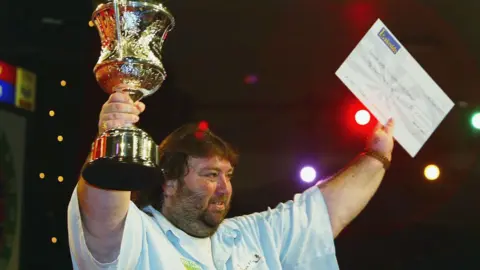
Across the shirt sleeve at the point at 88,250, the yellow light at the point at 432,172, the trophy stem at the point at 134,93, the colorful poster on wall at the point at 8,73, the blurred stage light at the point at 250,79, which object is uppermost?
the blurred stage light at the point at 250,79

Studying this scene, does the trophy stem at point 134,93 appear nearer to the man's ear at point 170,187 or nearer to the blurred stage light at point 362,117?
the man's ear at point 170,187

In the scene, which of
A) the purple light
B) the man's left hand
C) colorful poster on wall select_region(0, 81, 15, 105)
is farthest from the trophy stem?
the purple light

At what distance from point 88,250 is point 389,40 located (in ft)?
3.22

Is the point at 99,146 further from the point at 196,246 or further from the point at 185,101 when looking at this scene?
the point at 185,101

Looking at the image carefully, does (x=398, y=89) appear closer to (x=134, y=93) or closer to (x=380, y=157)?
(x=380, y=157)

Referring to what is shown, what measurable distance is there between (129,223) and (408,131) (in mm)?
854

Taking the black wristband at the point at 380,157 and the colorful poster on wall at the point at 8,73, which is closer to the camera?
the black wristband at the point at 380,157

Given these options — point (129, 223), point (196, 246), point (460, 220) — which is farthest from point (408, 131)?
point (460, 220)

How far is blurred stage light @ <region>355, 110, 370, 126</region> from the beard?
1074 millimetres

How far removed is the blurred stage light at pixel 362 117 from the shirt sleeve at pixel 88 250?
1492 mm

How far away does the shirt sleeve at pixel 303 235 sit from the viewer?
1747mm

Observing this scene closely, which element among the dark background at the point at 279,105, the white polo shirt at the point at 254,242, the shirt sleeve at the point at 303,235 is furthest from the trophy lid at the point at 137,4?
the dark background at the point at 279,105

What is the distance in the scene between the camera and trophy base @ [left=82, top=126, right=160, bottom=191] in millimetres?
1053

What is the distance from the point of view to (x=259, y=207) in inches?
106
